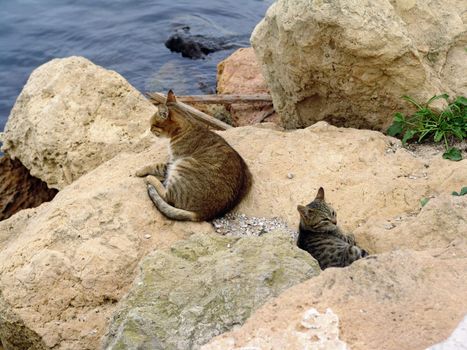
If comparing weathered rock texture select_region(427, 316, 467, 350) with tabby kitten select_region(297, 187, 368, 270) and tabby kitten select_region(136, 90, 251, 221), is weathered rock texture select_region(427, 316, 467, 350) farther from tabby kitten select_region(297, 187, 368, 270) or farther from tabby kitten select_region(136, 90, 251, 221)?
tabby kitten select_region(136, 90, 251, 221)

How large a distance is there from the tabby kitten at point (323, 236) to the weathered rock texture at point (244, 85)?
304 cm

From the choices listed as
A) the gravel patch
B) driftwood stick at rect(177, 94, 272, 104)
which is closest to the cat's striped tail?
the gravel patch

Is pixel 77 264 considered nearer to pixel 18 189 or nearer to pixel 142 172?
pixel 142 172

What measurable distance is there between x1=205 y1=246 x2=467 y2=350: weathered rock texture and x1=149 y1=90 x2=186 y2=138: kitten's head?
3.48m

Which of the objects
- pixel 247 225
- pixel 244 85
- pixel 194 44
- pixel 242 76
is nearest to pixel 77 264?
pixel 247 225

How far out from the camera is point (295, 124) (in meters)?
7.16

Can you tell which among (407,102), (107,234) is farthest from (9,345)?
(407,102)

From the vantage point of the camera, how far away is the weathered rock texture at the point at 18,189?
8.17 meters

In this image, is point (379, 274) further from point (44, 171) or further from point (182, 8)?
point (182, 8)

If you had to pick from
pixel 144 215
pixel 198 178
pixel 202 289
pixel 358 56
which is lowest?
pixel 144 215

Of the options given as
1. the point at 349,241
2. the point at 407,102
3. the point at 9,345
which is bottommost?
the point at 9,345

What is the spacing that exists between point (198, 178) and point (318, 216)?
1082mm

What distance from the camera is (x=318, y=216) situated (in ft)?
17.5

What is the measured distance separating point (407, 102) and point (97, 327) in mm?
3441
